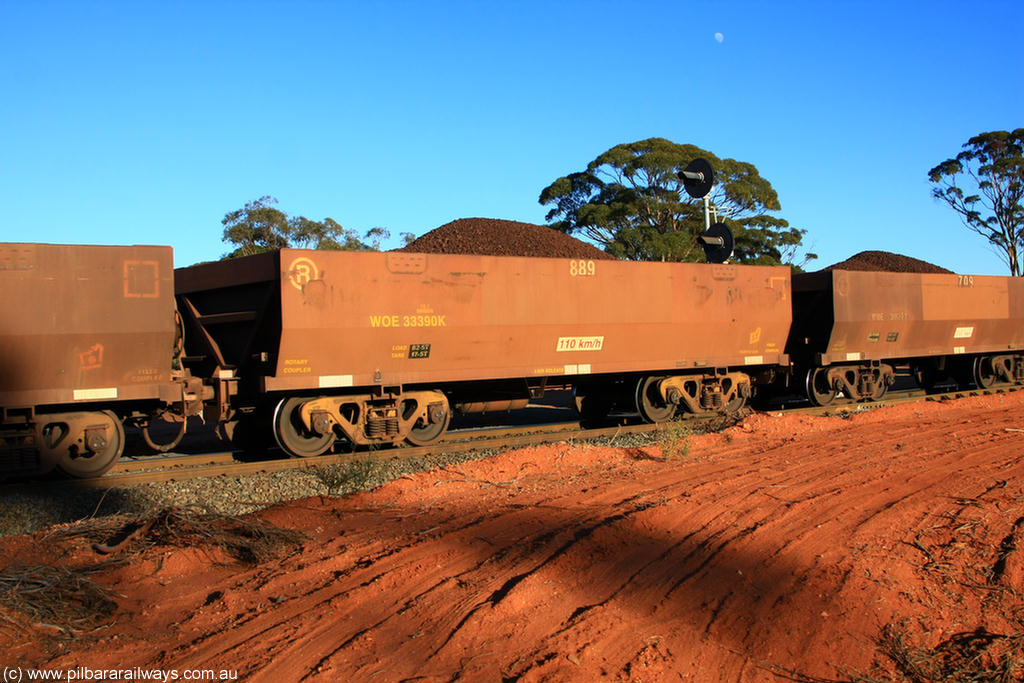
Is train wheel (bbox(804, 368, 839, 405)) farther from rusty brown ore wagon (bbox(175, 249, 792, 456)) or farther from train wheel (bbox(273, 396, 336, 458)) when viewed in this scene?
train wheel (bbox(273, 396, 336, 458))

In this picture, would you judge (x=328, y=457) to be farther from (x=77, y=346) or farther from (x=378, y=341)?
(x=77, y=346)

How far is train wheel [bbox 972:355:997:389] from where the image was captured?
64.4 feet

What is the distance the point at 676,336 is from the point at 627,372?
1.11 meters

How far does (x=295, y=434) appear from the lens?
11.0 metres

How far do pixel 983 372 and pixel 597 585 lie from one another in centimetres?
1902

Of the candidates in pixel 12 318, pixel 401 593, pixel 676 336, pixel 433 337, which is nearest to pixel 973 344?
pixel 676 336

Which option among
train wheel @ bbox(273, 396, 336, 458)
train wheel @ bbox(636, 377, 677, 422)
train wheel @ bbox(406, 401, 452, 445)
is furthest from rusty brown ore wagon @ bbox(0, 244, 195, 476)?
train wheel @ bbox(636, 377, 677, 422)

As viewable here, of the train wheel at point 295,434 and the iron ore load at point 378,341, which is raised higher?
the iron ore load at point 378,341

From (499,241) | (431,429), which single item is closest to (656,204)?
(499,241)

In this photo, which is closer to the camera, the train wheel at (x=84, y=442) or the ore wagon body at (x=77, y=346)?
the ore wagon body at (x=77, y=346)

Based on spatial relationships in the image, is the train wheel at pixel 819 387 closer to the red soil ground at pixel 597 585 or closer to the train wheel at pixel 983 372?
the train wheel at pixel 983 372

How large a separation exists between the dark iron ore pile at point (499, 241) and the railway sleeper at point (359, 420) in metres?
17.6

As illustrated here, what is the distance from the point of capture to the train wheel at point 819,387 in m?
16.5

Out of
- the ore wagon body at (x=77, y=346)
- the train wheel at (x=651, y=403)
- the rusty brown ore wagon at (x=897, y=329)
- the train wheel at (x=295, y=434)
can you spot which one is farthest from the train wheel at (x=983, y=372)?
the ore wagon body at (x=77, y=346)
